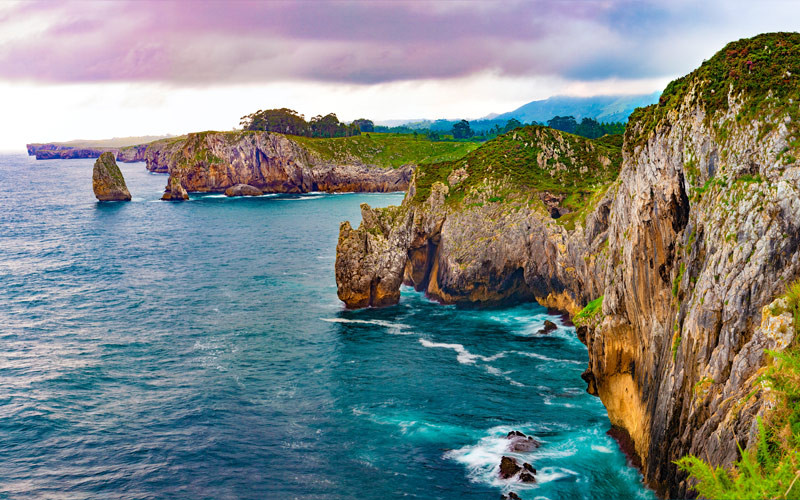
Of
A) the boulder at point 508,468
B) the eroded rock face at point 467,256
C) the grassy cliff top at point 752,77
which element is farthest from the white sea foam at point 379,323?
the grassy cliff top at point 752,77

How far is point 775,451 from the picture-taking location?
62.2 feet

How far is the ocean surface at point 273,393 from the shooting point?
38.2m

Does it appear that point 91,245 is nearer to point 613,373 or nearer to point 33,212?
point 33,212

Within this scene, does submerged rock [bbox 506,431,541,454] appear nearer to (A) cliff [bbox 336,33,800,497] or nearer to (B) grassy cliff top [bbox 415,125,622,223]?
(A) cliff [bbox 336,33,800,497]

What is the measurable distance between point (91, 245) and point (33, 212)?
66.4m

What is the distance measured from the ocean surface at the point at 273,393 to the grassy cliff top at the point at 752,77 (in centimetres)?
2188

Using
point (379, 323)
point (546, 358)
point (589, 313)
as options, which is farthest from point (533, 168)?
point (589, 313)

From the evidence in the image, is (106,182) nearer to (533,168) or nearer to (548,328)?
(533,168)

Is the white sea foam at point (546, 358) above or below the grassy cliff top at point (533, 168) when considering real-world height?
below

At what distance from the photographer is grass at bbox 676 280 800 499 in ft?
52.9

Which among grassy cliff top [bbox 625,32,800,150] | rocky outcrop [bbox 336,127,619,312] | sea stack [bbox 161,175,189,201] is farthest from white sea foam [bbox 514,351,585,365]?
sea stack [bbox 161,175,189,201]

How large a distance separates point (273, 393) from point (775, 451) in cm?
4092

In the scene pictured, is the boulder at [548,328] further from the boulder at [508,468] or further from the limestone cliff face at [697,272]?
the boulder at [508,468]

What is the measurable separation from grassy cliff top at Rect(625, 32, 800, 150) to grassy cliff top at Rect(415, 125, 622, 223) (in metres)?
50.6
